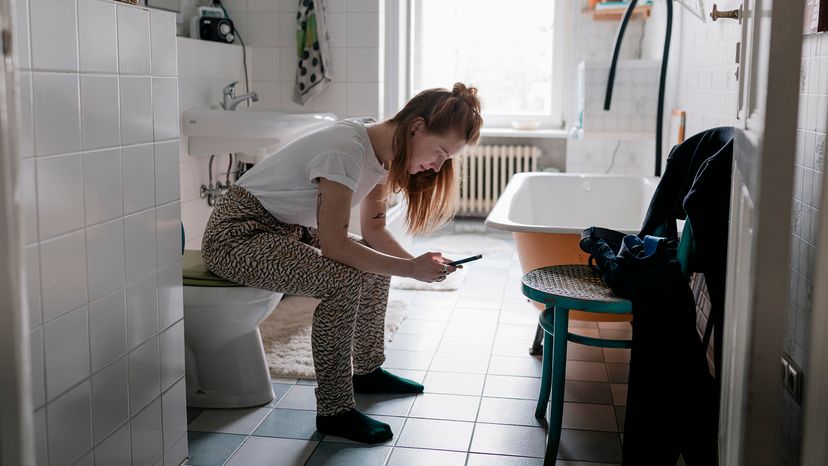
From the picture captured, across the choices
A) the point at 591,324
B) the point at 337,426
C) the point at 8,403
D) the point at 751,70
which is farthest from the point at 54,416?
the point at 591,324

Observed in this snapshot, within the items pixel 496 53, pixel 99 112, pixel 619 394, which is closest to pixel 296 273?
pixel 99 112

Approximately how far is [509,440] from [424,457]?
0.89ft

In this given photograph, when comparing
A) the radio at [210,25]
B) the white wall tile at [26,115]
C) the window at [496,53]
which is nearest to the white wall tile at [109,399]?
the white wall tile at [26,115]

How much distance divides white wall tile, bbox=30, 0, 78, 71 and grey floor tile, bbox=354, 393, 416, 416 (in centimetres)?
146

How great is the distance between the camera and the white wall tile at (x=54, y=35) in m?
1.53

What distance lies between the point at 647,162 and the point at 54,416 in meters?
4.27

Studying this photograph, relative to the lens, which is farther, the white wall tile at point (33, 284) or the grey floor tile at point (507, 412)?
the grey floor tile at point (507, 412)

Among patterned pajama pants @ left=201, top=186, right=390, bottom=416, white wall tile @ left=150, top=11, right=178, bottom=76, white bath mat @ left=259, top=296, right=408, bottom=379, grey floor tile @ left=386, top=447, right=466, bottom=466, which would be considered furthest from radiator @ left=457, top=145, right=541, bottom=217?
white wall tile @ left=150, top=11, right=178, bottom=76

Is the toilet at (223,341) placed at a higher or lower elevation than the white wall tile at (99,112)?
lower

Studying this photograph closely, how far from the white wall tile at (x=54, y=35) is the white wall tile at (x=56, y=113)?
24mm

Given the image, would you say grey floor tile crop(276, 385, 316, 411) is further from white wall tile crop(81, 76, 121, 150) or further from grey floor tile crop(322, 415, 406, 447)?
white wall tile crop(81, 76, 121, 150)

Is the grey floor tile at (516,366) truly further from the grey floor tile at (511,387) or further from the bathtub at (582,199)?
the bathtub at (582,199)

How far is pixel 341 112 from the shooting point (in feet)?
14.7

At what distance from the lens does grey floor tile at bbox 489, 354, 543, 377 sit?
3055 millimetres
